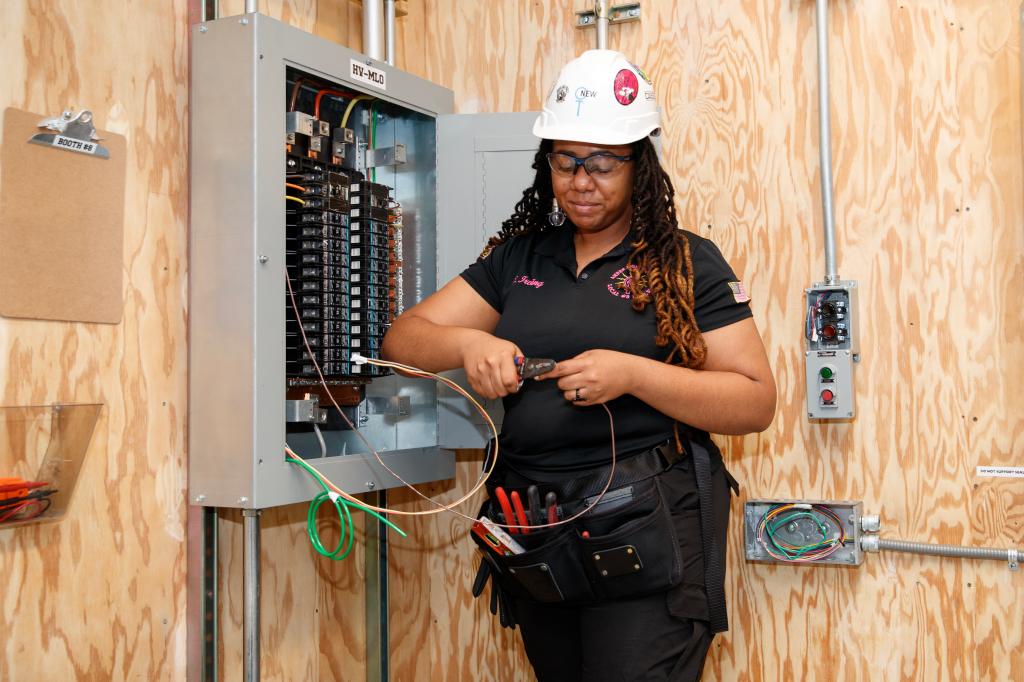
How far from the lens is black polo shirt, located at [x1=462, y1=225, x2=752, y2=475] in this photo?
1632 millimetres

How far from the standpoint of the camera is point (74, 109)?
165cm

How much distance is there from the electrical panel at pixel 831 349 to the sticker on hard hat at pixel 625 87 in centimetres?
67

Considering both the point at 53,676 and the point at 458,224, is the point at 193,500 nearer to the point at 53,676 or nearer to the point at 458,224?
the point at 53,676

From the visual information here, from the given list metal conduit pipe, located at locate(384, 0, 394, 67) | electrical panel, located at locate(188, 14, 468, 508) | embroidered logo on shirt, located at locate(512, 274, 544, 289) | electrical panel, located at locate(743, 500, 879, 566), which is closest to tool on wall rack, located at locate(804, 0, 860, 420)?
electrical panel, located at locate(743, 500, 879, 566)

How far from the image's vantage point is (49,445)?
155cm

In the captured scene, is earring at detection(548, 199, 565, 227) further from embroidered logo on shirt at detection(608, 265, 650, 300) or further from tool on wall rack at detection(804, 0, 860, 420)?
tool on wall rack at detection(804, 0, 860, 420)

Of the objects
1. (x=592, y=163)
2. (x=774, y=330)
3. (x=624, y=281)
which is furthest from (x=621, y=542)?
(x=774, y=330)

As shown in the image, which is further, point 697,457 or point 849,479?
point 849,479

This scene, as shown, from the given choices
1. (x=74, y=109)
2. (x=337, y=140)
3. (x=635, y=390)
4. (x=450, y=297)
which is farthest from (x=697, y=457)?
(x=74, y=109)

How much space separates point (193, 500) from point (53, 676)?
0.37 metres

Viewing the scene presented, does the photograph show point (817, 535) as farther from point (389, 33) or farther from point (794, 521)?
point (389, 33)

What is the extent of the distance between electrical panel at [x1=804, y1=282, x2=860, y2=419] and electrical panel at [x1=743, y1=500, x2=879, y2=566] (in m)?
0.21

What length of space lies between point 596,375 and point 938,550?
3.24ft

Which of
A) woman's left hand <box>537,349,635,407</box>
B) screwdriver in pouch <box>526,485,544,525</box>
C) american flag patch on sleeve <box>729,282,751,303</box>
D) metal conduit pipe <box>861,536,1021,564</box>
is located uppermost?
american flag patch on sleeve <box>729,282,751,303</box>
